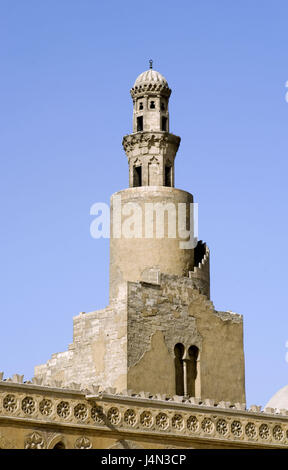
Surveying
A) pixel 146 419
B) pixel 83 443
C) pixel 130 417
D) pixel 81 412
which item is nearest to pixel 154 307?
pixel 146 419

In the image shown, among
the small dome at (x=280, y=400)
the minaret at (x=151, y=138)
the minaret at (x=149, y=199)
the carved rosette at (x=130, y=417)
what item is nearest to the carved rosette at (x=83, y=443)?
the carved rosette at (x=130, y=417)

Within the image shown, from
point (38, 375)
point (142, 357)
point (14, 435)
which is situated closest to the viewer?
point (14, 435)

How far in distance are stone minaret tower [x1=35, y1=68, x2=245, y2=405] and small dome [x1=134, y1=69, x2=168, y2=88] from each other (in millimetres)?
32

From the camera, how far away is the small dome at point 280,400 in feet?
121

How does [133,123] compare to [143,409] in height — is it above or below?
above

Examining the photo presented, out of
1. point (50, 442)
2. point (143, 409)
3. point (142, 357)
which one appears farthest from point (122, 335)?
point (50, 442)

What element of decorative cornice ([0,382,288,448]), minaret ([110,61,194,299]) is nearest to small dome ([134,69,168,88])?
minaret ([110,61,194,299])

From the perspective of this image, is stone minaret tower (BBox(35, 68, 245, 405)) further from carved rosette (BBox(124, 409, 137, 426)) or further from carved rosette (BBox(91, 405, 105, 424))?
carved rosette (BBox(91, 405, 105, 424))

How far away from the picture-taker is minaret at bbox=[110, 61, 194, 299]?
1275 inches

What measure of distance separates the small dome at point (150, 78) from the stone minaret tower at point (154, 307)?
1.3 inches

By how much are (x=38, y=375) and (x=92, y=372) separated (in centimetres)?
353

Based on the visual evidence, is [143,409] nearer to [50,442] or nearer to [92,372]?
[50,442]

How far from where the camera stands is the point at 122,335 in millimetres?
29953
